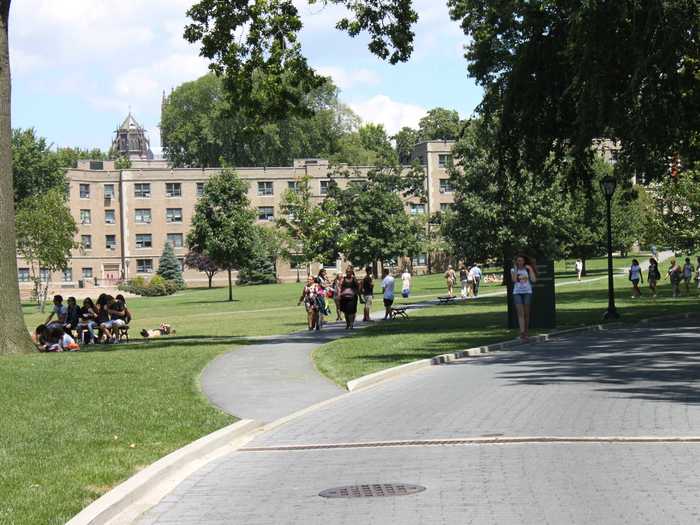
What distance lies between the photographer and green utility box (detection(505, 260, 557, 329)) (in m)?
30.0

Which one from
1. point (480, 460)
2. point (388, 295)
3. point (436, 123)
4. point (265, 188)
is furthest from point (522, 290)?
point (436, 123)

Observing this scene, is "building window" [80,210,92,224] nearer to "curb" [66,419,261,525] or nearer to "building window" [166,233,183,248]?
"building window" [166,233,183,248]

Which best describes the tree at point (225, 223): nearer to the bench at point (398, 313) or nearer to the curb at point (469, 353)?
the bench at point (398, 313)

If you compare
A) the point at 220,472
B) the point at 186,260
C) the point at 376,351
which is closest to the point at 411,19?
the point at 376,351

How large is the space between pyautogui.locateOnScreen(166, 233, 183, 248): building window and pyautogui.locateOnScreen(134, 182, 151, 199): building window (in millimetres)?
4753

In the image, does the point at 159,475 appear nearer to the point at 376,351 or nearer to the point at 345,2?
the point at 376,351

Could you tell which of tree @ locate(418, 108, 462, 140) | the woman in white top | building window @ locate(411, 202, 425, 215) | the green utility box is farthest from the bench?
tree @ locate(418, 108, 462, 140)

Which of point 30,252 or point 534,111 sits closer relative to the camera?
point 534,111

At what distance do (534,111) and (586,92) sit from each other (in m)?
5.76

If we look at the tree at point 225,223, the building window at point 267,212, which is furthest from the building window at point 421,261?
the tree at point 225,223

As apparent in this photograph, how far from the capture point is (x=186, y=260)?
382 feet

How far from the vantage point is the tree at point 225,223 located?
255 feet

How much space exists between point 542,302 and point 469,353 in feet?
25.9

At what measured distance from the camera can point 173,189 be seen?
123 meters
